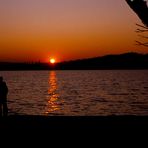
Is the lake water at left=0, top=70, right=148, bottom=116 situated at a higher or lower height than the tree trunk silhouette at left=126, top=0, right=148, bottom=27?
lower

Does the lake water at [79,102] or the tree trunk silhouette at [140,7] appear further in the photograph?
the lake water at [79,102]

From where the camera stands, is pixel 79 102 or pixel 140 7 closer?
pixel 140 7

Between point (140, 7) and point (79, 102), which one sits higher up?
point (140, 7)

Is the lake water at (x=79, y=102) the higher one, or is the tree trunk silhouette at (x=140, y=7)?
the tree trunk silhouette at (x=140, y=7)

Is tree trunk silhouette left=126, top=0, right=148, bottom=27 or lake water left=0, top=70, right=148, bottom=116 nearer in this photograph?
tree trunk silhouette left=126, top=0, right=148, bottom=27
